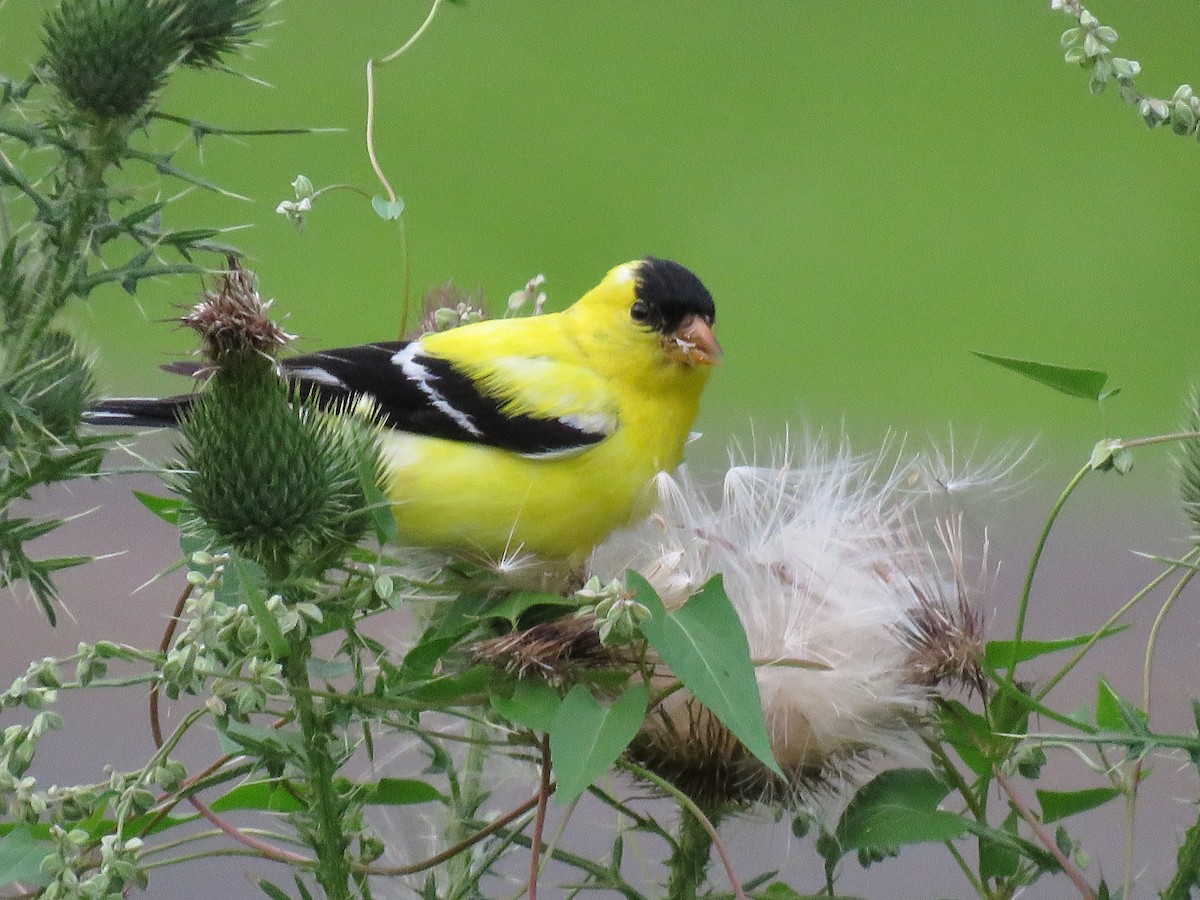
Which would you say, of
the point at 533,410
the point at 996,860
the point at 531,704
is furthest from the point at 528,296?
the point at 996,860

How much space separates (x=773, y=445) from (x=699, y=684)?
338 millimetres

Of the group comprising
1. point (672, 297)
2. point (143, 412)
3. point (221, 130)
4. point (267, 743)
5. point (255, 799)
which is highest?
point (221, 130)

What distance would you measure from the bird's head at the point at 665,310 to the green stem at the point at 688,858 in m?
0.60

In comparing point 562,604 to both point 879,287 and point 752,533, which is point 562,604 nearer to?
point 752,533

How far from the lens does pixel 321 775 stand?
30.4 inches

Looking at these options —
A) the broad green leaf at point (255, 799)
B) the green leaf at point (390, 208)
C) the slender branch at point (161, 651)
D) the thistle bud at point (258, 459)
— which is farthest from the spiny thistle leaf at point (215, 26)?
the broad green leaf at point (255, 799)

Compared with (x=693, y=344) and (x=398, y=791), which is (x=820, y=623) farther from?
(x=693, y=344)

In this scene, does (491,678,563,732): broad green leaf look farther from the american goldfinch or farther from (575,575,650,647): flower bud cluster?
the american goldfinch

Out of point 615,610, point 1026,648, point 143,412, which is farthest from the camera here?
point 143,412

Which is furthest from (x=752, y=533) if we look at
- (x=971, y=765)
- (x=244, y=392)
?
(x=244, y=392)

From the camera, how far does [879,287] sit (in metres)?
4.91

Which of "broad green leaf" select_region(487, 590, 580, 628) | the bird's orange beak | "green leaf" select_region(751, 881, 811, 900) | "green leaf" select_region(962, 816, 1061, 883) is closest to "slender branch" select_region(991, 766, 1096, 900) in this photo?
"green leaf" select_region(962, 816, 1061, 883)

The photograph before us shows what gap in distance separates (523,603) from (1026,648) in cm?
29

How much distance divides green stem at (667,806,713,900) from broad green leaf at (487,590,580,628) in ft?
0.49
